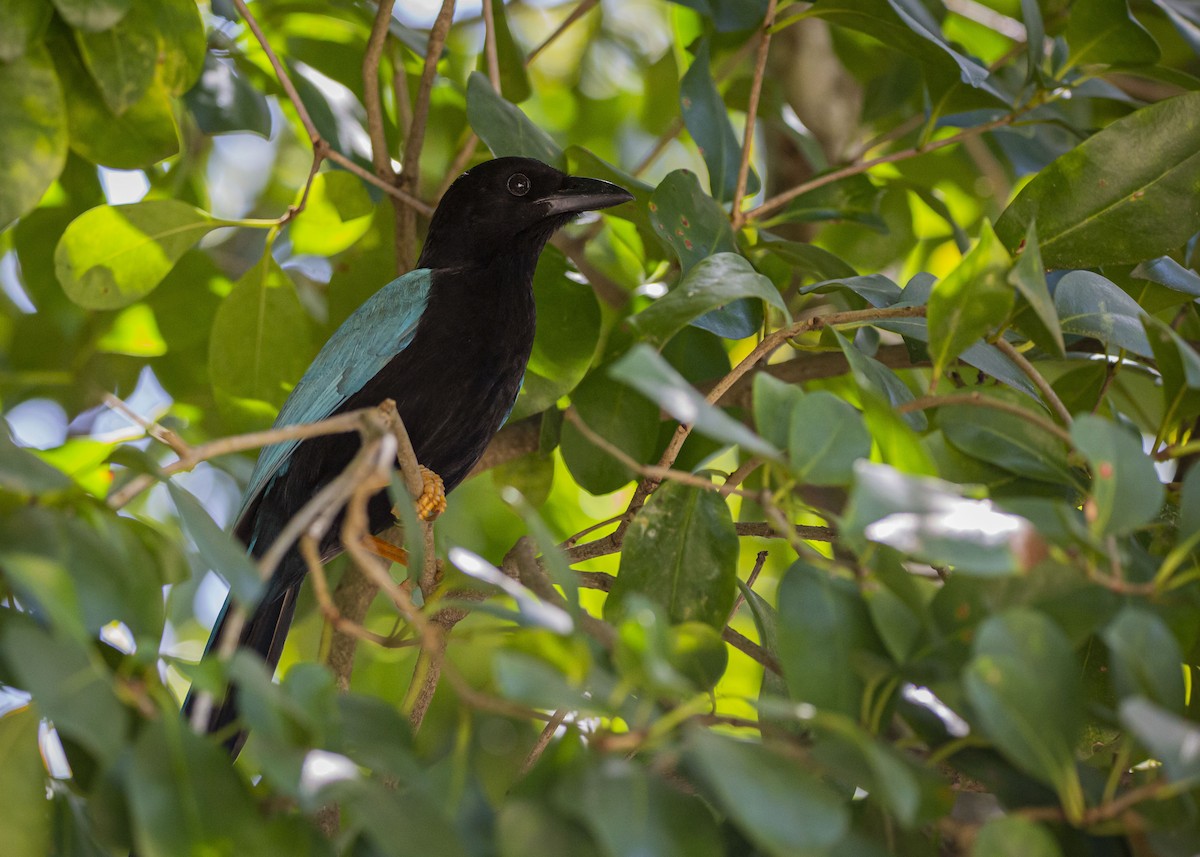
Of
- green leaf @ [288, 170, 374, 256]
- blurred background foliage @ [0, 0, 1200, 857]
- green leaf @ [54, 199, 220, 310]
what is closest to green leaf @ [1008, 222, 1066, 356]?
blurred background foliage @ [0, 0, 1200, 857]

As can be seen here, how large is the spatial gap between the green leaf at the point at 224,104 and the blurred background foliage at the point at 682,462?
10mm

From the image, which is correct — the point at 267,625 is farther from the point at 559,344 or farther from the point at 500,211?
the point at 500,211

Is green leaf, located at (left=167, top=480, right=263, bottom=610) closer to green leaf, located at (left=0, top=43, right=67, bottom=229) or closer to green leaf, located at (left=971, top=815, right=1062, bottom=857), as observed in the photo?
green leaf, located at (left=971, top=815, right=1062, bottom=857)

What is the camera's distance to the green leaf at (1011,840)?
1.31 metres

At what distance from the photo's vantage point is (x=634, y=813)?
1293 millimetres

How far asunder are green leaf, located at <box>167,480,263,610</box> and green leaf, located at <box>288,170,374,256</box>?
2109 mm

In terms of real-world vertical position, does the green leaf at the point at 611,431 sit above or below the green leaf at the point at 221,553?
below

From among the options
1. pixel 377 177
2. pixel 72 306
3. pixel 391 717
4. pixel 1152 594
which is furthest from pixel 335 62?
pixel 1152 594

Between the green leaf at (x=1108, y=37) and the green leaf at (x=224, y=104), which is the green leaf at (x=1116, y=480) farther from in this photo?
the green leaf at (x=224, y=104)

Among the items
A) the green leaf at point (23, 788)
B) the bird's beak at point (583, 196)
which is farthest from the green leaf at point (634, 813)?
the bird's beak at point (583, 196)

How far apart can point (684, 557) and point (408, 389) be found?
143cm

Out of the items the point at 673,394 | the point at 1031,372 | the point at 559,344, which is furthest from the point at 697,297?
the point at 559,344

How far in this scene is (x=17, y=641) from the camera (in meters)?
1.33

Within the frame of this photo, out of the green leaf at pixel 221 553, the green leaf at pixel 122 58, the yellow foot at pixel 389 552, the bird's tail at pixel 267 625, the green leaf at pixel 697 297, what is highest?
the green leaf at pixel 122 58
